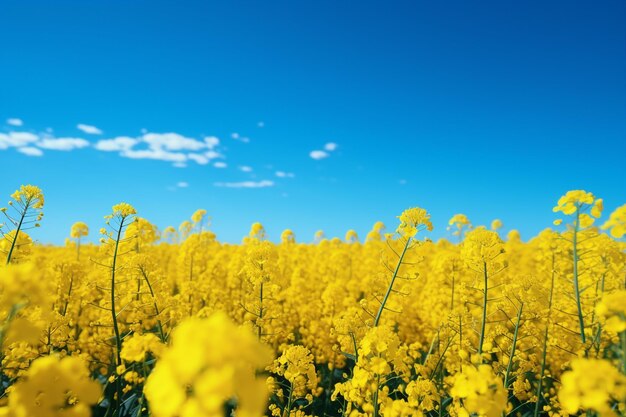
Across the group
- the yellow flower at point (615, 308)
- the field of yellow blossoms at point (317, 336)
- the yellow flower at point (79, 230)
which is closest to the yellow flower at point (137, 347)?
the field of yellow blossoms at point (317, 336)

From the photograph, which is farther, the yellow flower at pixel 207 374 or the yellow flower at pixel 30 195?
the yellow flower at pixel 30 195

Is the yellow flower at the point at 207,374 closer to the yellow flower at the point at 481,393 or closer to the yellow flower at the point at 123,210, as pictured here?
the yellow flower at the point at 481,393

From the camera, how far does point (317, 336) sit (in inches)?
262

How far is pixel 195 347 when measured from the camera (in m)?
1.15

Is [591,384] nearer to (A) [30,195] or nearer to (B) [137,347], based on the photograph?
(B) [137,347]

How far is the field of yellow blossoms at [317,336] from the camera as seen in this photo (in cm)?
159

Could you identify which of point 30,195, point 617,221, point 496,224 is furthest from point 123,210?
point 496,224

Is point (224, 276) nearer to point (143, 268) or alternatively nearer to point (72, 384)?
point (143, 268)

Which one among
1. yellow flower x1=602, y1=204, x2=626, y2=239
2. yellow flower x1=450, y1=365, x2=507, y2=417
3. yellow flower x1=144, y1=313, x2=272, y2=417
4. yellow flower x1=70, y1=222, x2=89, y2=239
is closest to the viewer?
yellow flower x1=144, y1=313, x2=272, y2=417

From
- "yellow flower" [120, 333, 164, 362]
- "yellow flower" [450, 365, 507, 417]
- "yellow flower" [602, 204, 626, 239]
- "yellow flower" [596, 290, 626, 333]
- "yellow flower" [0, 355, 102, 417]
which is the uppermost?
"yellow flower" [602, 204, 626, 239]

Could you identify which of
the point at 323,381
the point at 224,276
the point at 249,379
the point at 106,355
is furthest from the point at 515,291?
the point at 224,276

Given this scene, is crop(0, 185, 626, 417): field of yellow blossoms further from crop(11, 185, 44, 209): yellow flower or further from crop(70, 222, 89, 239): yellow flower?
crop(70, 222, 89, 239): yellow flower

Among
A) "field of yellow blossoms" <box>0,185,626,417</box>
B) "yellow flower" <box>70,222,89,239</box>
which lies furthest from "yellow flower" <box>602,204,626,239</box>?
"yellow flower" <box>70,222,89,239</box>

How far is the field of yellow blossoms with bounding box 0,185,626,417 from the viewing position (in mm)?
1593
